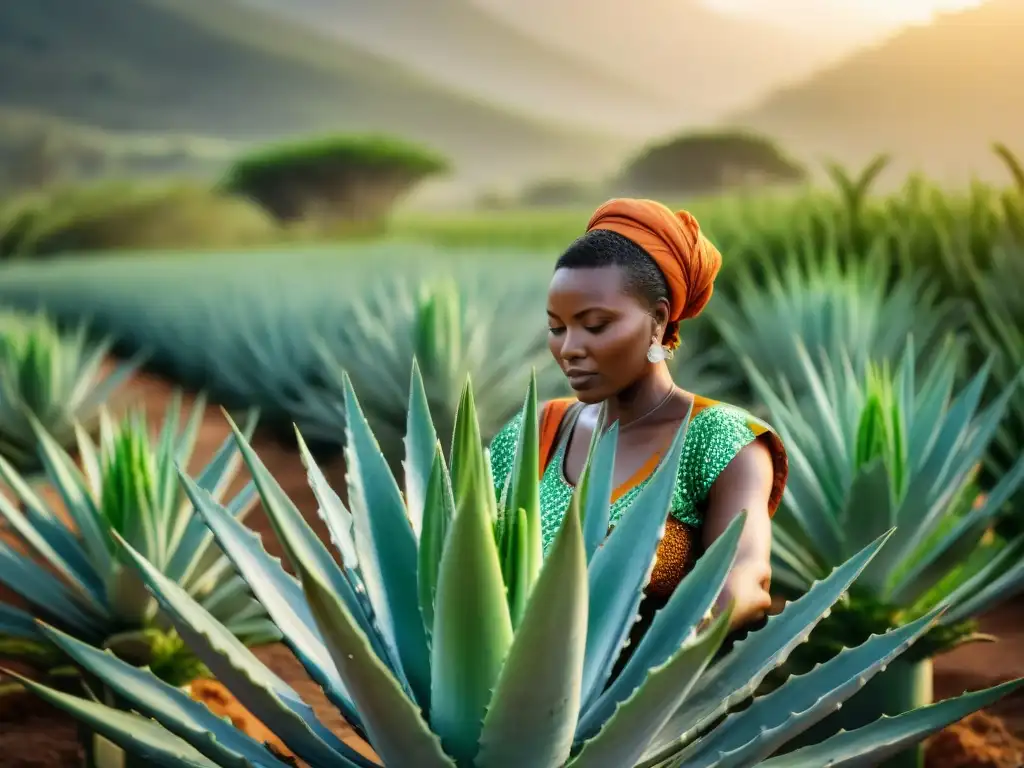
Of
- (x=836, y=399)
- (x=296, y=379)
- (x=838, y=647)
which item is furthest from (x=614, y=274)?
(x=296, y=379)

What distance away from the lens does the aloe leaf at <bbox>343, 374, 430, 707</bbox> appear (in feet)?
3.65

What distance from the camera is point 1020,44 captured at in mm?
5895

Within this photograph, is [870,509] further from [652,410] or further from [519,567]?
[519,567]

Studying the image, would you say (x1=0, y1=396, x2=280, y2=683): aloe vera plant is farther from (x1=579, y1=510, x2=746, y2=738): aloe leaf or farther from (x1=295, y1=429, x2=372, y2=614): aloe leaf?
(x1=579, y1=510, x2=746, y2=738): aloe leaf

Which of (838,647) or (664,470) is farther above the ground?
(664,470)

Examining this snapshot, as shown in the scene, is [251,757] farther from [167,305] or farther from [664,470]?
[167,305]

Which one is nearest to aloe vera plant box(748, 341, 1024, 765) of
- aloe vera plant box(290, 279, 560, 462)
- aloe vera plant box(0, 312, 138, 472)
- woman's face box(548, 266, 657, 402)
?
woman's face box(548, 266, 657, 402)

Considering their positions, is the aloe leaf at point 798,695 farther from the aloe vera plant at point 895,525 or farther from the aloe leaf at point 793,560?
the aloe leaf at point 793,560

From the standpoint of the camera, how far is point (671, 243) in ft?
4.42

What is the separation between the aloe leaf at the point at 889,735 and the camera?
1032 mm

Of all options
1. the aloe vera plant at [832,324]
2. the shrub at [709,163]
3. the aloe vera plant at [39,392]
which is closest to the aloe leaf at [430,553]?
the aloe vera plant at [832,324]

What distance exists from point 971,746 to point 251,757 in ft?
5.06

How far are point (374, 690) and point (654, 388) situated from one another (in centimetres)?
64

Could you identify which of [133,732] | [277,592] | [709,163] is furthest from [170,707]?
[709,163]
